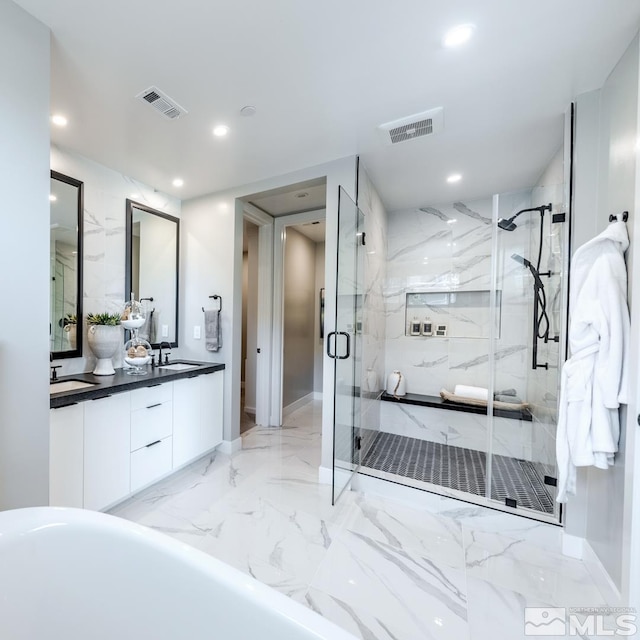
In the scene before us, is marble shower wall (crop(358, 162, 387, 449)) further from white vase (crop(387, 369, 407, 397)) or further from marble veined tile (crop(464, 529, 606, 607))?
marble veined tile (crop(464, 529, 606, 607))

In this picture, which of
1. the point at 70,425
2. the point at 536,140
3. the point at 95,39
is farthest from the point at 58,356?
the point at 536,140

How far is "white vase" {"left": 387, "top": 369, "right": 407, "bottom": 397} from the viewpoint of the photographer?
3.34 m

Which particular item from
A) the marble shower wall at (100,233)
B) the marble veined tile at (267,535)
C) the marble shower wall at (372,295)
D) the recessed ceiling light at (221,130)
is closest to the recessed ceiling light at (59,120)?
the marble shower wall at (100,233)

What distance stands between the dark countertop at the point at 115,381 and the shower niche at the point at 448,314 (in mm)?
2324

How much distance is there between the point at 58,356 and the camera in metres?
2.12

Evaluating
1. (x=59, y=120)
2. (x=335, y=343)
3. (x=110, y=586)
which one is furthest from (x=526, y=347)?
(x=59, y=120)

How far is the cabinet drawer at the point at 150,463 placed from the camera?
6.73ft

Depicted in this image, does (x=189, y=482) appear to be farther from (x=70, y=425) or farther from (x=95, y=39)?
(x=95, y=39)

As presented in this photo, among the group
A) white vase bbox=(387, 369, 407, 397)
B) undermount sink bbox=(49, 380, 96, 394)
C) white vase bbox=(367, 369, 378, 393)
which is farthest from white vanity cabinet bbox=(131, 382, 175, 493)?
white vase bbox=(387, 369, 407, 397)

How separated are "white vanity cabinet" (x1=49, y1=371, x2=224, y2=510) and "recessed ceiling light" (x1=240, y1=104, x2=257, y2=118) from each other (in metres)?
1.99

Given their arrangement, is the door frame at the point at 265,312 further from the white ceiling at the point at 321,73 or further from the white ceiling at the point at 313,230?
the white ceiling at the point at 321,73

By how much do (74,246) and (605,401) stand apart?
3489 mm

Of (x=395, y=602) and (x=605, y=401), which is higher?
(x=605, y=401)

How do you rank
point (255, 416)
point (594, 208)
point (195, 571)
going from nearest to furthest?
point (195, 571), point (594, 208), point (255, 416)
